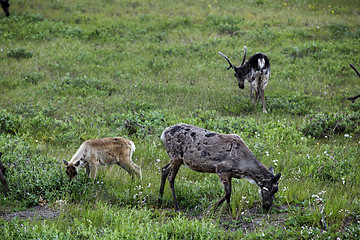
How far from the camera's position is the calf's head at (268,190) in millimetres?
6586

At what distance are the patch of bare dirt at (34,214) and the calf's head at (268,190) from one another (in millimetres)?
3646

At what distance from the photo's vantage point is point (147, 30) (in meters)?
22.4

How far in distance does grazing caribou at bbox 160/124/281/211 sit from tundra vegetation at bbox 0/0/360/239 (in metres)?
0.47

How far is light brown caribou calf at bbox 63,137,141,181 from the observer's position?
8.38m

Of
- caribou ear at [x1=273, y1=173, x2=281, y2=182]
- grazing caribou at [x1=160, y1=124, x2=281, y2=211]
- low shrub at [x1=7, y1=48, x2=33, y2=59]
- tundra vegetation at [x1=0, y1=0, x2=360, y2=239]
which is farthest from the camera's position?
low shrub at [x1=7, y1=48, x2=33, y2=59]

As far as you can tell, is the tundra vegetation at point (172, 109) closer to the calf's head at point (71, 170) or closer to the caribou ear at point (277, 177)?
the calf's head at point (71, 170)

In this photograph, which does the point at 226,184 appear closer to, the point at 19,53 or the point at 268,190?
the point at 268,190

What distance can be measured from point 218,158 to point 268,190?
3.36 feet

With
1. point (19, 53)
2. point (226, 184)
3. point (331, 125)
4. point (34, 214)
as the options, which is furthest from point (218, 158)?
point (19, 53)

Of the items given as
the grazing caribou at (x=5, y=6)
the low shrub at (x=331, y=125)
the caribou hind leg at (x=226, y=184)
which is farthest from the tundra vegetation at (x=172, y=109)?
the grazing caribou at (x=5, y=6)

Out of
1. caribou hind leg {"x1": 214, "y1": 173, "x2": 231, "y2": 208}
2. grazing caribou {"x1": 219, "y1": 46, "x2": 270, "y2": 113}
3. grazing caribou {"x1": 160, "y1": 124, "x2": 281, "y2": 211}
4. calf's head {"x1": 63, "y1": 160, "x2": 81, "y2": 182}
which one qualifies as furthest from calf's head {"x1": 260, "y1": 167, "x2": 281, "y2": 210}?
grazing caribou {"x1": 219, "y1": 46, "x2": 270, "y2": 113}

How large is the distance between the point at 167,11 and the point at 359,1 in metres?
13.2

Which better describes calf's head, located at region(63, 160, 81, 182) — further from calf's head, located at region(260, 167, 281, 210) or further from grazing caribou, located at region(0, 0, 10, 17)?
grazing caribou, located at region(0, 0, 10, 17)

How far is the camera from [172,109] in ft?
45.1
